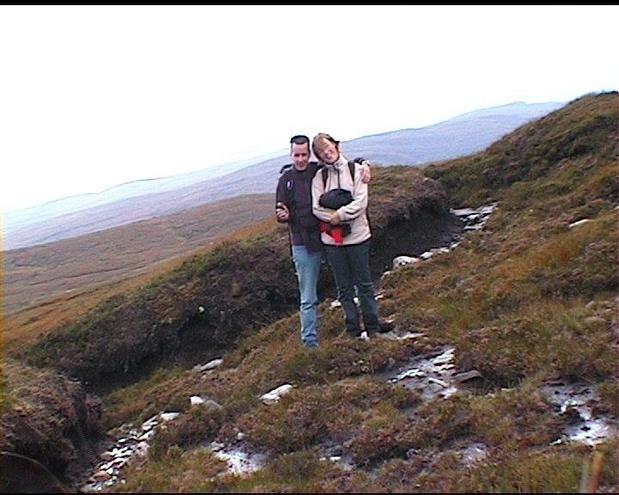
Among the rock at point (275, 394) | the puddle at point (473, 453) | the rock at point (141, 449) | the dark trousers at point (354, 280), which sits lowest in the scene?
the rock at point (141, 449)

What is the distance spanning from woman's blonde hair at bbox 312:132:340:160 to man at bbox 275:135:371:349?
0.16 m

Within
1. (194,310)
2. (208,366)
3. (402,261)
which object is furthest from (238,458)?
(402,261)

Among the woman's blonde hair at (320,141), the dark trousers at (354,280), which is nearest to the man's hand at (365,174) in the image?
the woman's blonde hair at (320,141)

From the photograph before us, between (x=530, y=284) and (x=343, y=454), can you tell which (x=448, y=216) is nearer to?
(x=530, y=284)

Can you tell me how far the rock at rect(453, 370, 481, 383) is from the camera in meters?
9.06

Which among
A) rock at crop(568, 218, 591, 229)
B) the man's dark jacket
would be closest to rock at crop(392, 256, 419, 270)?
rock at crop(568, 218, 591, 229)

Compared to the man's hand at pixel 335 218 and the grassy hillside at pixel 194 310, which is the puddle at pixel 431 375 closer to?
the man's hand at pixel 335 218

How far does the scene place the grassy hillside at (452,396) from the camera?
6.48 metres

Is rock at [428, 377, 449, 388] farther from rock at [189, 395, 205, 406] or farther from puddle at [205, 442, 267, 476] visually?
rock at [189, 395, 205, 406]

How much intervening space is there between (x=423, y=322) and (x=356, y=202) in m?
2.69

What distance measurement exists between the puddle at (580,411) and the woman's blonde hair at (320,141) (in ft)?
17.1

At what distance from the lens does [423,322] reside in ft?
39.7

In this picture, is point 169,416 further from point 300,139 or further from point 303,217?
point 300,139

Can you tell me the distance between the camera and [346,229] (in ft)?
37.2
